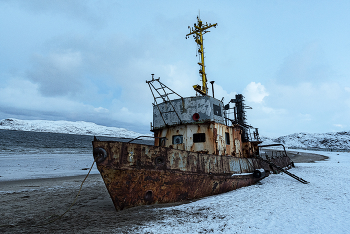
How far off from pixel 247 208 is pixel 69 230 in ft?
16.6

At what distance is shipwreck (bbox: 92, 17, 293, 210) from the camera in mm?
6109

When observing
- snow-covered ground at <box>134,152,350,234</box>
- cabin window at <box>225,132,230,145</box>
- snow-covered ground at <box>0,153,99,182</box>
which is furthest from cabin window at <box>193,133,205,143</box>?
snow-covered ground at <box>0,153,99,182</box>

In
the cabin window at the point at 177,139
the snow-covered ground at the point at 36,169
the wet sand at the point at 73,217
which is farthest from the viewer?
the snow-covered ground at the point at 36,169

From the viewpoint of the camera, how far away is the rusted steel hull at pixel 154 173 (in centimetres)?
601

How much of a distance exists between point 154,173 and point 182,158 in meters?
1.26

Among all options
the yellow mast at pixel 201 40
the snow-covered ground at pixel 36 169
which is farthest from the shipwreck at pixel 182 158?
the snow-covered ground at pixel 36 169

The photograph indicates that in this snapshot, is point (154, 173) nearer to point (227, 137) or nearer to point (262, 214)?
point (262, 214)

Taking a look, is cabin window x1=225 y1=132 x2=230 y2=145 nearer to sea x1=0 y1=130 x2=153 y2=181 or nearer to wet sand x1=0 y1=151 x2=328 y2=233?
wet sand x1=0 y1=151 x2=328 y2=233

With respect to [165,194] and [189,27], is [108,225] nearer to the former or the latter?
[165,194]

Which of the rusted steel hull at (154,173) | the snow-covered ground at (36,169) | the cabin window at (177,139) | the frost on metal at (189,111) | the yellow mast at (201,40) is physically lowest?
the snow-covered ground at (36,169)

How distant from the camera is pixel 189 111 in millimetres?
9516

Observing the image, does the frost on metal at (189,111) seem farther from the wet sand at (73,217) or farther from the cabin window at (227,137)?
the wet sand at (73,217)

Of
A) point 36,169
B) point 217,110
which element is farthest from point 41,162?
point 217,110

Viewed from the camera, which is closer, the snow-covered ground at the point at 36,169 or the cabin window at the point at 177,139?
the cabin window at the point at 177,139
